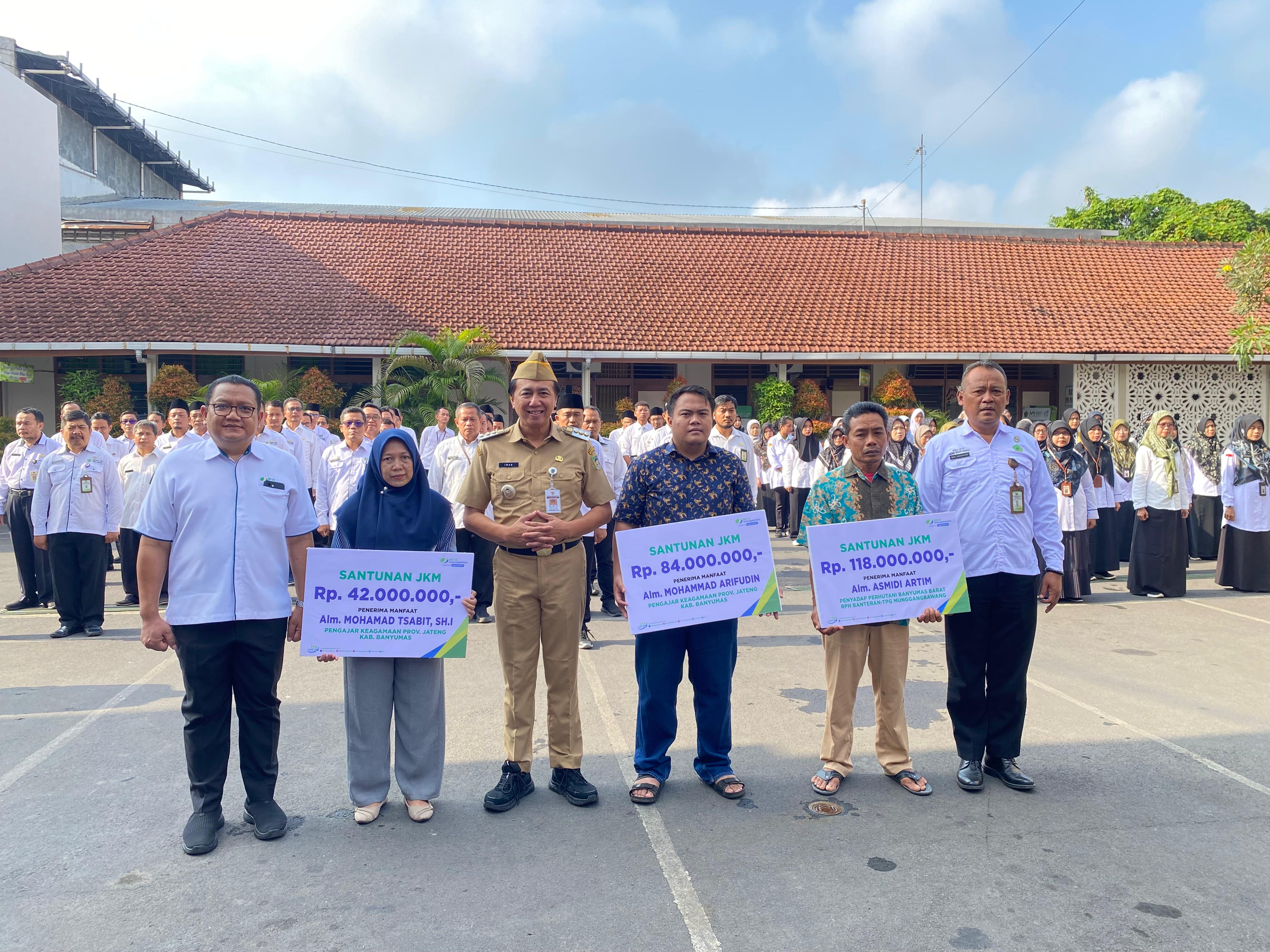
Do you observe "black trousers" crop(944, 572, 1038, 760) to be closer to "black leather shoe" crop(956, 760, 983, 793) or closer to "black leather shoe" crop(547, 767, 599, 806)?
"black leather shoe" crop(956, 760, 983, 793)

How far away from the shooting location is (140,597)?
3551 millimetres

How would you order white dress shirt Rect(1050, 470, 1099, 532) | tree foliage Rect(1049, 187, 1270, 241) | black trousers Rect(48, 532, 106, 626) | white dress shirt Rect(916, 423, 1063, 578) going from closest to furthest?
white dress shirt Rect(916, 423, 1063, 578)
black trousers Rect(48, 532, 106, 626)
white dress shirt Rect(1050, 470, 1099, 532)
tree foliage Rect(1049, 187, 1270, 241)

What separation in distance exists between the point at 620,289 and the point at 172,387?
32.2 feet

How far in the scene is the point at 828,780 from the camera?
4.15 meters

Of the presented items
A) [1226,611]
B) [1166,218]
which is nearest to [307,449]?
[1226,611]

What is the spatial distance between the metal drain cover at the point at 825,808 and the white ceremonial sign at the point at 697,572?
0.92m

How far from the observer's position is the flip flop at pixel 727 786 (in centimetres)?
411

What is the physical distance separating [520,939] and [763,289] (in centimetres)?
1951

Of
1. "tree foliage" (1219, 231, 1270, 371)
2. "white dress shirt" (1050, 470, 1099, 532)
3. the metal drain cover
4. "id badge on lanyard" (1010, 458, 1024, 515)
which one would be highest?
"tree foliage" (1219, 231, 1270, 371)

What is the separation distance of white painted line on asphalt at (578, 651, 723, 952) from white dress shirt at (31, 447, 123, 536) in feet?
18.1

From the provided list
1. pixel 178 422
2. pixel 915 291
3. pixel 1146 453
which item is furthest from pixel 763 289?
pixel 178 422

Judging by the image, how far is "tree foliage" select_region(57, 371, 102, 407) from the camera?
1644 centimetres

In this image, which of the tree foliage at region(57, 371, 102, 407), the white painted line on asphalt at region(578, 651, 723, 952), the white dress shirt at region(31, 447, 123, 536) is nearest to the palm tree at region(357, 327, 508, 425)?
the tree foliage at region(57, 371, 102, 407)

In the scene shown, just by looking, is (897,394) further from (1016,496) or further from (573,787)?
(573,787)
